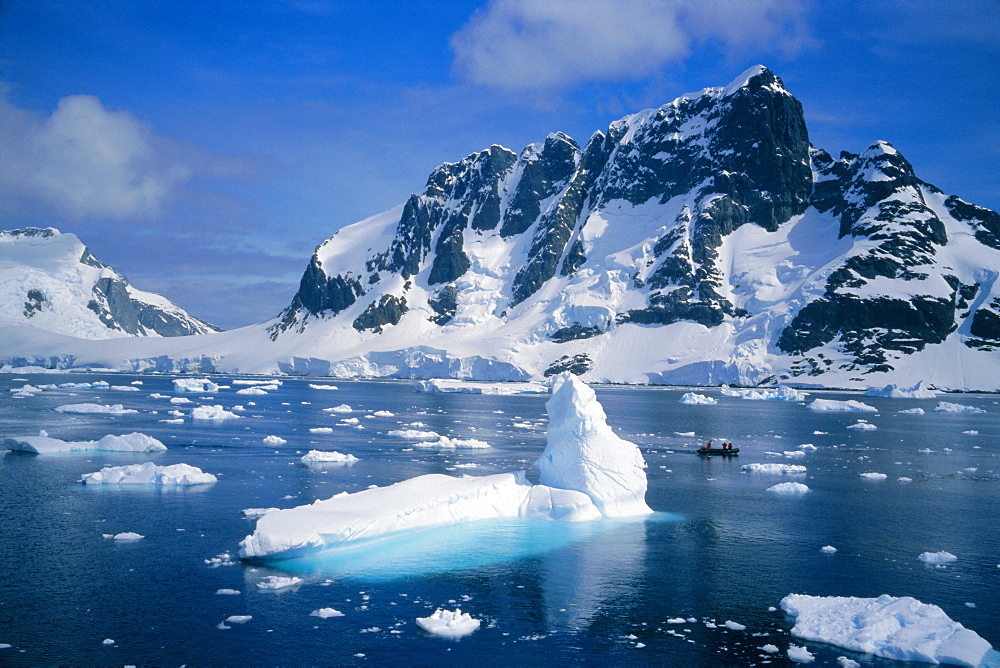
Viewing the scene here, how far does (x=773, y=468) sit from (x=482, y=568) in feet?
96.4

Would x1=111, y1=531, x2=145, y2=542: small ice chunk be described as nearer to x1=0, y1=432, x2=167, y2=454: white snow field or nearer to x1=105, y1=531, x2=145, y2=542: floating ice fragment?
x1=105, y1=531, x2=145, y2=542: floating ice fragment

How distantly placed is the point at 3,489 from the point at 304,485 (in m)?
14.0

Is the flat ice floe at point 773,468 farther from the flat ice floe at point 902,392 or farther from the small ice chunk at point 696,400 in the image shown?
the flat ice floe at point 902,392

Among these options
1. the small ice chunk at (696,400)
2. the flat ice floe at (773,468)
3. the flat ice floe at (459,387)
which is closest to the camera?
the flat ice floe at (773,468)

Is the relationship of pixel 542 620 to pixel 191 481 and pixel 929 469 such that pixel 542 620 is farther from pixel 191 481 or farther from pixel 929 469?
pixel 929 469

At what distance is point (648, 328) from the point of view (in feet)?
642

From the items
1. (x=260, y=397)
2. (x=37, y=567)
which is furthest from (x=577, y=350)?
(x=37, y=567)

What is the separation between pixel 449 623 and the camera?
19766 millimetres

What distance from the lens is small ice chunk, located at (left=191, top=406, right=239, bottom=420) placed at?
73688mm

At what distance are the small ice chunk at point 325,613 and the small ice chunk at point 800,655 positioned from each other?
12005 mm

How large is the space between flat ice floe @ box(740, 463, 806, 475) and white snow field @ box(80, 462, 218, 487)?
33914 mm

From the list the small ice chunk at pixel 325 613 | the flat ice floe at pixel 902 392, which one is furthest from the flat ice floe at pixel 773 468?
the flat ice floe at pixel 902 392

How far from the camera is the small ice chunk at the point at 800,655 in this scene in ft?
59.9

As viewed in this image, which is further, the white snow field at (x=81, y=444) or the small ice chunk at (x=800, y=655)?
the white snow field at (x=81, y=444)
